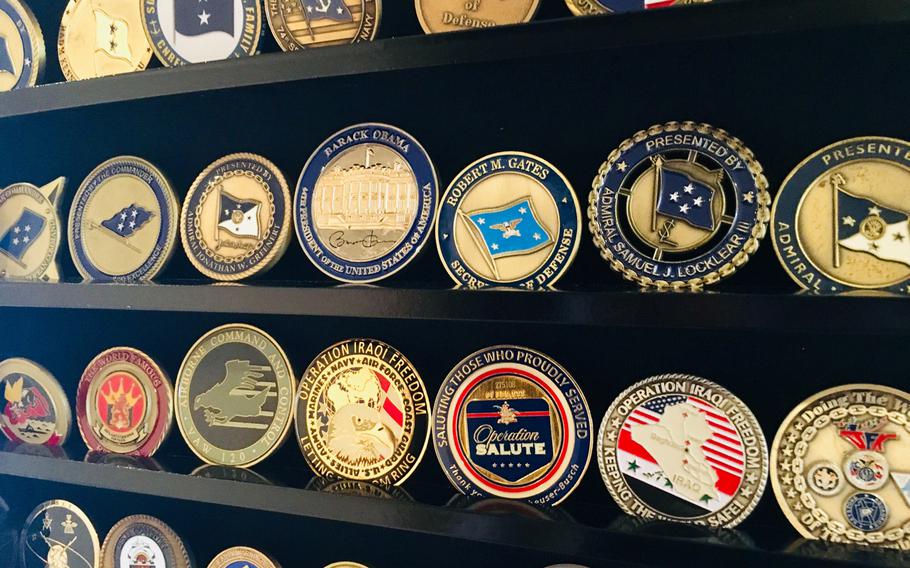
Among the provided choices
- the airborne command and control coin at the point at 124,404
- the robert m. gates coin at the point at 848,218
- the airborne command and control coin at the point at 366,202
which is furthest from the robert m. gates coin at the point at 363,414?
the robert m. gates coin at the point at 848,218

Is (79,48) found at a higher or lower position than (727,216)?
higher

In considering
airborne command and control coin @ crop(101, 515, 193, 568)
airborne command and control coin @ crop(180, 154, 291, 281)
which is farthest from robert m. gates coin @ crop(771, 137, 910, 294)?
airborne command and control coin @ crop(101, 515, 193, 568)

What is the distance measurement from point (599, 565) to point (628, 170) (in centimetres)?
68

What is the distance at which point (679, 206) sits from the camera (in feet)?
3.54

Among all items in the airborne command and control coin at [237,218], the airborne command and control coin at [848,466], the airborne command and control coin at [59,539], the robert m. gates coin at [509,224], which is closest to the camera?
the airborne command and control coin at [848,466]

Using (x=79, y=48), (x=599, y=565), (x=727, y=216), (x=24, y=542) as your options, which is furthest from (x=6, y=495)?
(x=727, y=216)

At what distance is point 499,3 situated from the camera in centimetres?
114

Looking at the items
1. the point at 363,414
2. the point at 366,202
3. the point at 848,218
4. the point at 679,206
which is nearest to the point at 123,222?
the point at 366,202

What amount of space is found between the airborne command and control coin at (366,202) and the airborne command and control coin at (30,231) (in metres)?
0.58

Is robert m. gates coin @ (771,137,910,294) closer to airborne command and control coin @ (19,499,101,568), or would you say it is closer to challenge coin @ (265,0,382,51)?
challenge coin @ (265,0,382,51)

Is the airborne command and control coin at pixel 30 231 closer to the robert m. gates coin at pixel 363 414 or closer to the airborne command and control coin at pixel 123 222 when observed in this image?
the airborne command and control coin at pixel 123 222

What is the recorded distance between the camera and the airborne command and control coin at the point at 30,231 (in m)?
1.46

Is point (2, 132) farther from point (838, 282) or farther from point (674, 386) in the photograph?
point (838, 282)

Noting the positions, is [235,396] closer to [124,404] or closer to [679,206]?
[124,404]
